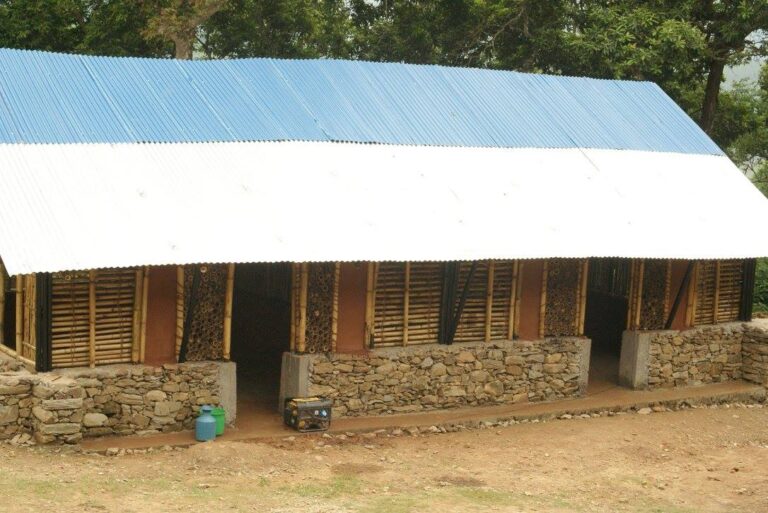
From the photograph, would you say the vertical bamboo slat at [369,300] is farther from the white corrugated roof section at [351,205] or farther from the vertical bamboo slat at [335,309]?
the white corrugated roof section at [351,205]

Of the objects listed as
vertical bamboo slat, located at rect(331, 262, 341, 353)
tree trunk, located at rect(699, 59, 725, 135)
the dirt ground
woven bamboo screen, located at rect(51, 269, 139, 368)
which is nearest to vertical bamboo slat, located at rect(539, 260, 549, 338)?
the dirt ground

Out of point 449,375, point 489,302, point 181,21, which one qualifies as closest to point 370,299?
point 449,375

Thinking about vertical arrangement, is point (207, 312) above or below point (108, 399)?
above

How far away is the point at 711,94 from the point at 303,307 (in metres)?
16.6

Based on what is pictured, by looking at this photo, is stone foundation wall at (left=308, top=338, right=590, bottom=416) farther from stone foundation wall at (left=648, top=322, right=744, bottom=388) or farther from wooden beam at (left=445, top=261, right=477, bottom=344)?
stone foundation wall at (left=648, top=322, right=744, bottom=388)

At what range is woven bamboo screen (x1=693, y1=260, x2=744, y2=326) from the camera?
18.8m

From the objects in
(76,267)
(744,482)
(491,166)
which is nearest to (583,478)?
(744,482)

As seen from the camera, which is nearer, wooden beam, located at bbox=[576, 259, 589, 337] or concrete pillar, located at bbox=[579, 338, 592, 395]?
wooden beam, located at bbox=[576, 259, 589, 337]

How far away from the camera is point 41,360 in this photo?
13289mm

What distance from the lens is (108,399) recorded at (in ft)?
44.8

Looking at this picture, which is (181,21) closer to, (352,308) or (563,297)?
(352,308)

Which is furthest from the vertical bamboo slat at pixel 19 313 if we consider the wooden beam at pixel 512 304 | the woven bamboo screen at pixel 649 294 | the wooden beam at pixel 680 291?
the wooden beam at pixel 680 291

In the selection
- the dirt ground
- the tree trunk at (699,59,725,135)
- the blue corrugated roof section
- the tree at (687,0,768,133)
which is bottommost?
the dirt ground

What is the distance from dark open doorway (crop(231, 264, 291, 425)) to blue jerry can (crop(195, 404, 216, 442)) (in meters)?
2.59
